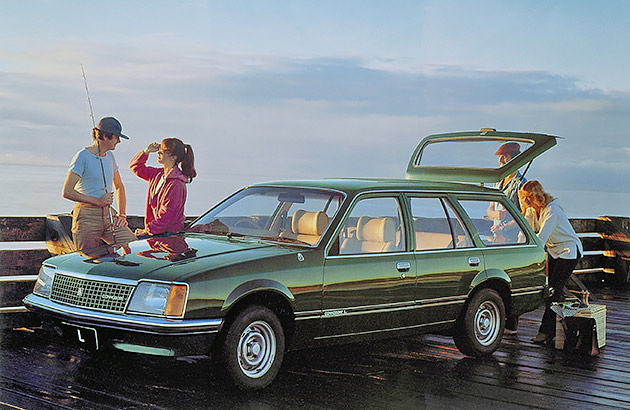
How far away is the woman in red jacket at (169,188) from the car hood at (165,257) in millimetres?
695

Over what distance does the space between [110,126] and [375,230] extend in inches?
109

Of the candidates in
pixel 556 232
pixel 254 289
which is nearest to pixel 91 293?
pixel 254 289

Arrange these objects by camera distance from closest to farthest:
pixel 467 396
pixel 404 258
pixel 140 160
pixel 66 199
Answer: pixel 467 396
pixel 404 258
pixel 66 199
pixel 140 160

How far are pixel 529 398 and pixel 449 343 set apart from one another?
2.26 meters

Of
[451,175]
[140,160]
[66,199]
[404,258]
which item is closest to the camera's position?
[404,258]

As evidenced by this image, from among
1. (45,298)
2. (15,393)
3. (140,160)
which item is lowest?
(15,393)

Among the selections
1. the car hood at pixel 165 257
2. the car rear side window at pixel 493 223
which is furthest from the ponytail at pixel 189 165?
the car rear side window at pixel 493 223

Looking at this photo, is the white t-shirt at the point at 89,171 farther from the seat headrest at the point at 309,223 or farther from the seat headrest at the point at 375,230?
the seat headrest at the point at 375,230

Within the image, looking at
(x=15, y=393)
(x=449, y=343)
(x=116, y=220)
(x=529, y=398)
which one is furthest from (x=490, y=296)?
(x=15, y=393)

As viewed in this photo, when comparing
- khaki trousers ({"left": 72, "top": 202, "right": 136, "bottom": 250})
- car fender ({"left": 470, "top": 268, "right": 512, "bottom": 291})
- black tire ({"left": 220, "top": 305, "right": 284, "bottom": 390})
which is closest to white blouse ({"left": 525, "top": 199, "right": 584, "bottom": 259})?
car fender ({"left": 470, "top": 268, "right": 512, "bottom": 291})

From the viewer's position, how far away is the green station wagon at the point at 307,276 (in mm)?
6062

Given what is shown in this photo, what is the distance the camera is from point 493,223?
338 inches

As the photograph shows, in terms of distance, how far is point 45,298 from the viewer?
265 inches

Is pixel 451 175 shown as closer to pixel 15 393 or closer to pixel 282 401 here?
pixel 282 401
